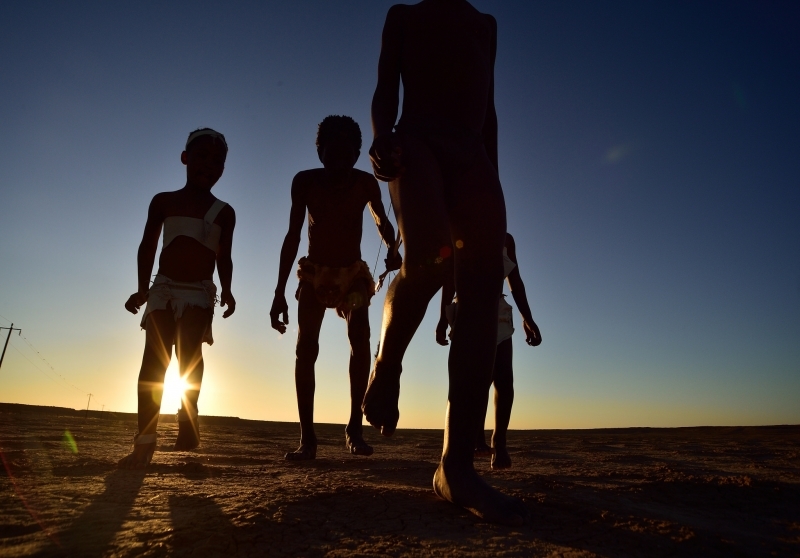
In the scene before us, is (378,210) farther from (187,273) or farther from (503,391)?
(503,391)

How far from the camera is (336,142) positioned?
4348 mm

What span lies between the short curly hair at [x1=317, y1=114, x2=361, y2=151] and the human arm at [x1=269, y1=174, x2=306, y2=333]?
1.22ft

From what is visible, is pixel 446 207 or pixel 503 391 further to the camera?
pixel 503 391

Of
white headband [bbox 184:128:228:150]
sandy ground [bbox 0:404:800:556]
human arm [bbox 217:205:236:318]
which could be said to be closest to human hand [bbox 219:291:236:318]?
human arm [bbox 217:205:236:318]

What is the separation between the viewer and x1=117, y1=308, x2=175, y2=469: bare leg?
3297 millimetres

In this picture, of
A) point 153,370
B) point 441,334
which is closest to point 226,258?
point 153,370

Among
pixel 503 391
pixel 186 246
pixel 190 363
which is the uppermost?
pixel 186 246

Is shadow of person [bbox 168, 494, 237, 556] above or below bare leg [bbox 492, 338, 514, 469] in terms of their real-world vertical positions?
below

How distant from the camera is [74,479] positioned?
2424 millimetres

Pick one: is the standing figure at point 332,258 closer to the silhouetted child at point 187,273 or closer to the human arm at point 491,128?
the silhouetted child at point 187,273

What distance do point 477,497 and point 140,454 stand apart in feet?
6.94

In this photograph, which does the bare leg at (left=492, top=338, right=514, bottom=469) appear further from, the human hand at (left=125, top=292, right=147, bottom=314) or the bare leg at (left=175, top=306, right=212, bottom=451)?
the human hand at (left=125, top=292, right=147, bottom=314)

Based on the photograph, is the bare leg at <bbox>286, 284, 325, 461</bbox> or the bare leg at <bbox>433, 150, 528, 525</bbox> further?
the bare leg at <bbox>286, 284, 325, 461</bbox>

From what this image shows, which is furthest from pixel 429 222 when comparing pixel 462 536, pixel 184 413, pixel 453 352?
pixel 184 413
